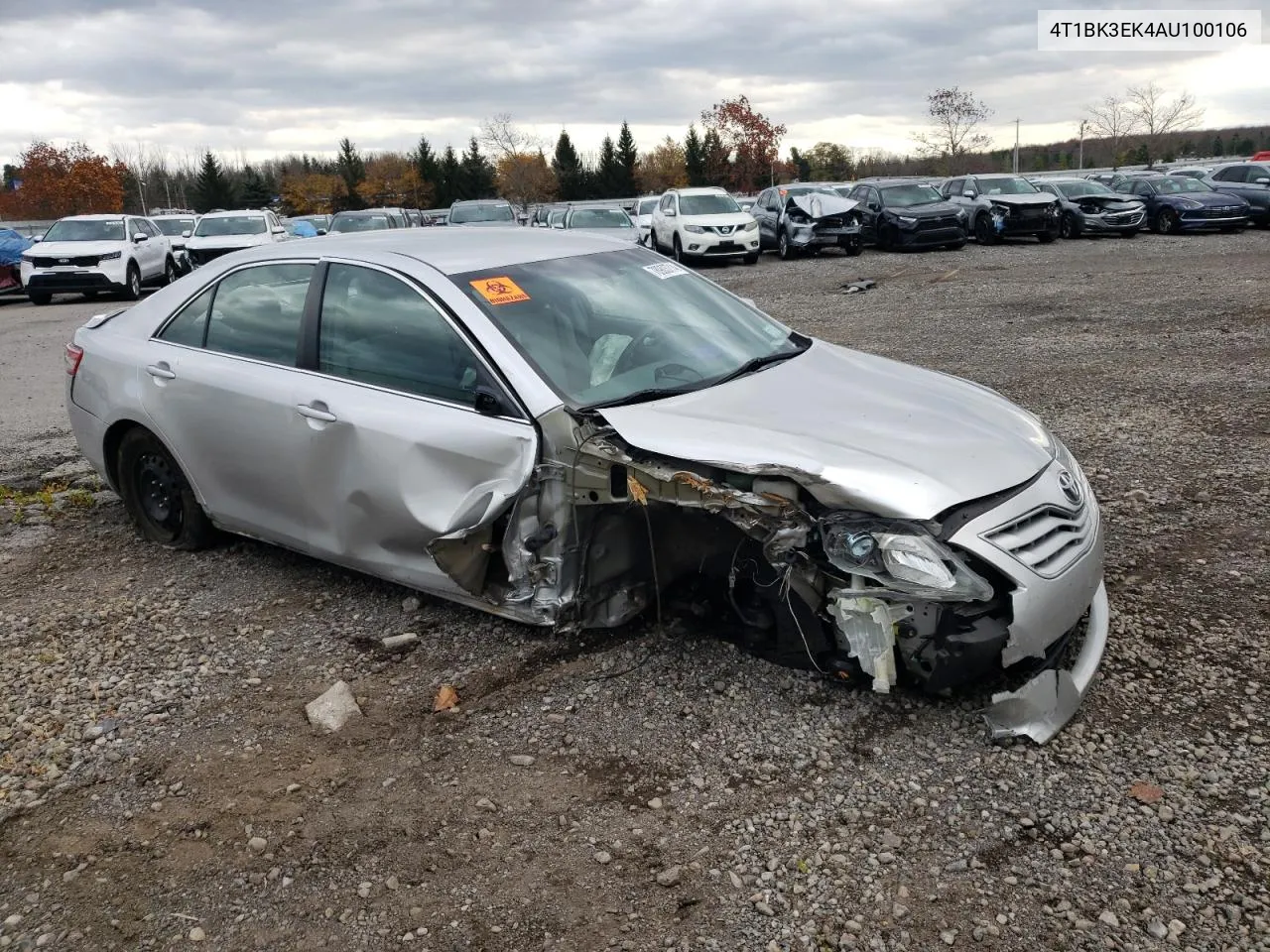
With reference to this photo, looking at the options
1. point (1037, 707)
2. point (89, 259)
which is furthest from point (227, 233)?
point (1037, 707)

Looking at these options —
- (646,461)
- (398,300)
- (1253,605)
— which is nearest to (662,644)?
(646,461)

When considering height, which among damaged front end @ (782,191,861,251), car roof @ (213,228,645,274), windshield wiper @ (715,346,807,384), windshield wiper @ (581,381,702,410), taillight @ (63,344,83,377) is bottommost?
windshield wiper @ (581,381,702,410)

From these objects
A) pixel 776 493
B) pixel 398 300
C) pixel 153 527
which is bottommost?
pixel 153 527

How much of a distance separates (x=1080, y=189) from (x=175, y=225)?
22.1m

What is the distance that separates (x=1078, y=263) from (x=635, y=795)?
56.9 feet

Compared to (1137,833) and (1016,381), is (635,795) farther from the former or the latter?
(1016,381)

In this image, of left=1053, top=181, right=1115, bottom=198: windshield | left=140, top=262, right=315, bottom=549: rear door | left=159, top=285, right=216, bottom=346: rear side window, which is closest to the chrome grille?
left=140, top=262, right=315, bottom=549: rear door

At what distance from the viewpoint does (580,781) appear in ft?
10.5

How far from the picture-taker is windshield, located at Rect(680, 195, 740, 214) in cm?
2203

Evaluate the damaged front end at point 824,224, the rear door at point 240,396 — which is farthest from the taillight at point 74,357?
the damaged front end at point 824,224

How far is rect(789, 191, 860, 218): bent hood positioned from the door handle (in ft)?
63.1

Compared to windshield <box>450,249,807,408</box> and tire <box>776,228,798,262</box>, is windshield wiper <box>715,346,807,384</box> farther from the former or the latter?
tire <box>776,228,798,262</box>

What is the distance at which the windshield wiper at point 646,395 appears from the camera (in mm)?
3756

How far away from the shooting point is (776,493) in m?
3.30
